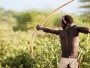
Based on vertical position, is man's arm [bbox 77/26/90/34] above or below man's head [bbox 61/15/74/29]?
below

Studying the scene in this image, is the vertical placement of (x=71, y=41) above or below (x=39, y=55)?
above

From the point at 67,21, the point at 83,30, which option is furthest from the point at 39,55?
the point at 83,30

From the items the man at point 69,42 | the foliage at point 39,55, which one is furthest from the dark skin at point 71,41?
the foliage at point 39,55

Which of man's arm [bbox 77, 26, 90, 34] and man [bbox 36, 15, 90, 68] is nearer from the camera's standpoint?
man's arm [bbox 77, 26, 90, 34]

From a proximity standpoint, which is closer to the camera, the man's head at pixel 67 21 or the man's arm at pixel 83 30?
the man's arm at pixel 83 30

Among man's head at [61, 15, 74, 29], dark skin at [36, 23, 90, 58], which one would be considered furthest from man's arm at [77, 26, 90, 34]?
man's head at [61, 15, 74, 29]

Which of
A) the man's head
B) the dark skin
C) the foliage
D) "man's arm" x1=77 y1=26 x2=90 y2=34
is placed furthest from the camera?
the foliage

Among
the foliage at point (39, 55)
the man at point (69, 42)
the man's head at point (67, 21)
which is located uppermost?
the man's head at point (67, 21)

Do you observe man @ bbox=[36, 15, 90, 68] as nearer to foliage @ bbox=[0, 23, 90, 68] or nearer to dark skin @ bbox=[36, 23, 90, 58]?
dark skin @ bbox=[36, 23, 90, 58]

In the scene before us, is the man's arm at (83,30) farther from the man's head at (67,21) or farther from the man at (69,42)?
the man's head at (67,21)

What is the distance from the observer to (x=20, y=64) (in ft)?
31.7

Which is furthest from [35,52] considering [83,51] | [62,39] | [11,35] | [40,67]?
[11,35]

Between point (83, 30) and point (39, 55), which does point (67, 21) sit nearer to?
point (83, 30)

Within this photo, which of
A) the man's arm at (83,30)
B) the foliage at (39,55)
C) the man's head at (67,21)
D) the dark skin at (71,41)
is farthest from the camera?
the foliage at (39,55)
